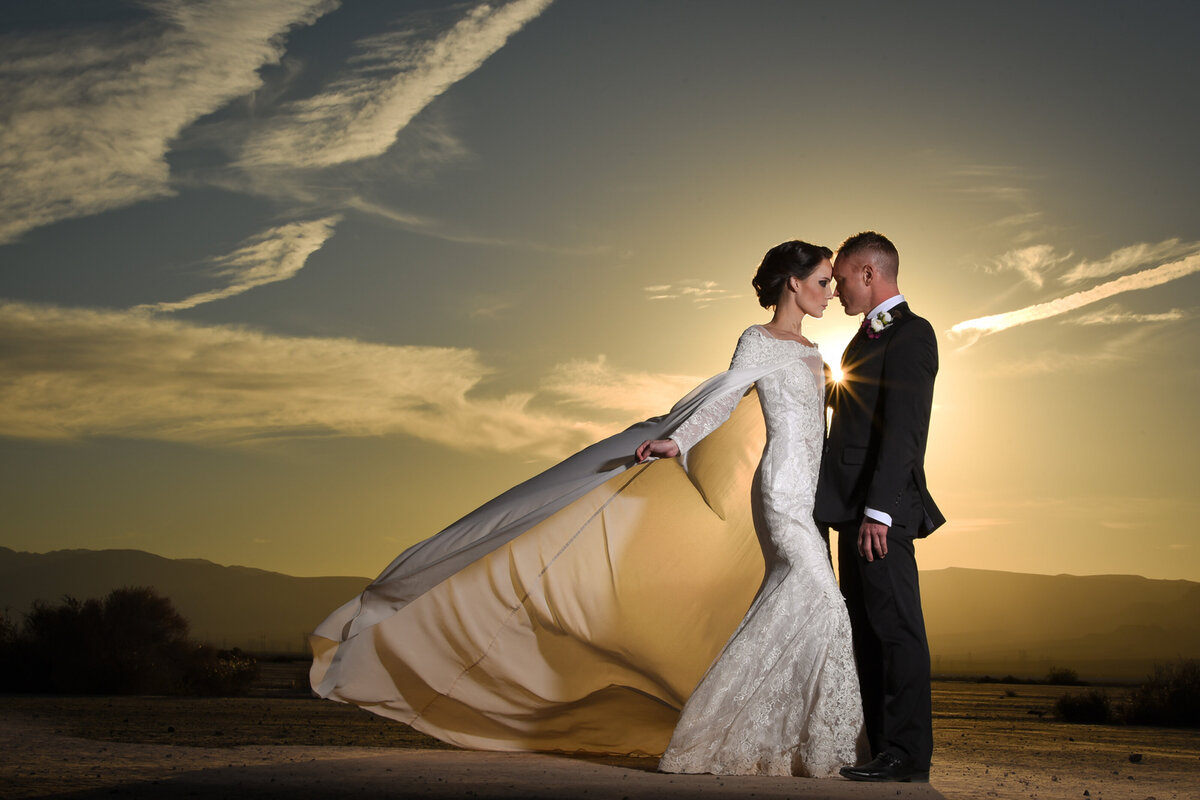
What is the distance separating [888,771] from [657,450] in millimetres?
1965

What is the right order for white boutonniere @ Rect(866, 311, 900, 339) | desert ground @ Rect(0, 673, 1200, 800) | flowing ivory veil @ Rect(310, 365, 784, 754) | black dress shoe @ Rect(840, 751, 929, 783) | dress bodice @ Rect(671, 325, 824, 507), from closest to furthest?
desert ground @ Rect(0, 673, 1200, 800) < black dress shoe @ Rect(840, 751, 929, 783) < white boutonniere @ Rect(866, 311, 900, 339) < dress bodice @ Rect(671, 325, 824, 507) < flowing ivory veil @ Rect(310, 365, 784, 754)

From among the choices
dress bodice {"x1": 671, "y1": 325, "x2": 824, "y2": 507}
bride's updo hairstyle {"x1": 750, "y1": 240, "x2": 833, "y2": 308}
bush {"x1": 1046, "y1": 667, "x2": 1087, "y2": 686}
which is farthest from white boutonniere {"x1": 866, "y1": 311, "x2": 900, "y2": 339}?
bush {"x1": 1046, "y1": 667, "x2": 1087, "y2": 686}

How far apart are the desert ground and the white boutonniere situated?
7.31 ft

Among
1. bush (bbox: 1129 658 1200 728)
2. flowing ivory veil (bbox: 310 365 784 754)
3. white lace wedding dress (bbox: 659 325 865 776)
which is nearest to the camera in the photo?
white lace wedding dress (bbox: 659 325 865 776)

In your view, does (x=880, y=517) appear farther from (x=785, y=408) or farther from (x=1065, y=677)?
(x=1065, y=677)

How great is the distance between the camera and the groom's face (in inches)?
211

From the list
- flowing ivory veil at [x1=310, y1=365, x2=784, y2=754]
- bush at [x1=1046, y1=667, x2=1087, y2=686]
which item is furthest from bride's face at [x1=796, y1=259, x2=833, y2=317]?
bush at [x1=1046, y1=667, x2=1087, y2=686]

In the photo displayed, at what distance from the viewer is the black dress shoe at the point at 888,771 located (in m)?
4.73

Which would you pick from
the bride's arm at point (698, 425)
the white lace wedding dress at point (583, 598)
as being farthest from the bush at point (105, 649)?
the bride's arm at point (698, 425)

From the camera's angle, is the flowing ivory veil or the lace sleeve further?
the flowing ivory veil

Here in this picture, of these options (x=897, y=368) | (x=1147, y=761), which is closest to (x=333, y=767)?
(x=897, y=368)

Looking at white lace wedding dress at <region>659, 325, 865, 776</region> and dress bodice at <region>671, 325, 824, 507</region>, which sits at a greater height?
dress bodice at <region>671, 325, 824, 507</region>

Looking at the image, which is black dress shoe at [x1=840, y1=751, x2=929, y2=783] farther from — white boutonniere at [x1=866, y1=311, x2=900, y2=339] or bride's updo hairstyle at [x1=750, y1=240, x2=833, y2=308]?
Result: bride's updo hairstyle at [x1=750, y1=240, x2=833, y2=308]

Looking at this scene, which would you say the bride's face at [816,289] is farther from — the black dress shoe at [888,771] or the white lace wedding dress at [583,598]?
the black dress shoe at [888,771]
